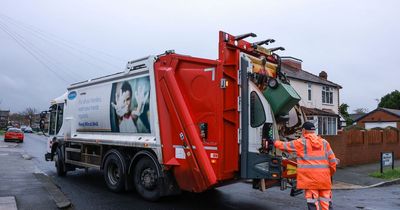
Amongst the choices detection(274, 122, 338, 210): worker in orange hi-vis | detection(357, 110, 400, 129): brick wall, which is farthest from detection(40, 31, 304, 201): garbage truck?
detection(357, 110, 400, 129): brick wall

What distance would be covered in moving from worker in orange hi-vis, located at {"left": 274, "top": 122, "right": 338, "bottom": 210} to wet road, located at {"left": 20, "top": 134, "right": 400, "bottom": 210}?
2411 millimetres

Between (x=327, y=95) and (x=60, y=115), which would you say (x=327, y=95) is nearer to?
(x=327, y=95)

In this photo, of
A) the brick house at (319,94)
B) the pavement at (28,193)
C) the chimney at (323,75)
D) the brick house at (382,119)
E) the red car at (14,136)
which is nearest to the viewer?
the pavement at (28,193)

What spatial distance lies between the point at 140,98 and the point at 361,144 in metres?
12.9

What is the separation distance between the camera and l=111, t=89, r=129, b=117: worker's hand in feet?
Answer: 31.4

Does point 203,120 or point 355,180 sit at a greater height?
point 203,120

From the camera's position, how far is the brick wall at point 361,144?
17094mm

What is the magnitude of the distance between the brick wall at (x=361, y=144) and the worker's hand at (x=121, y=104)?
9696 millimetres

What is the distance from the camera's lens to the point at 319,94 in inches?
1510

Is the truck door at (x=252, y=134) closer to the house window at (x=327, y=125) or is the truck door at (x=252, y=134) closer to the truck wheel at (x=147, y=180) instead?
the truck wheel at (x=147, y=180)

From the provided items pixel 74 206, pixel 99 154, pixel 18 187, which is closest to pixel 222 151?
pixel 74 206

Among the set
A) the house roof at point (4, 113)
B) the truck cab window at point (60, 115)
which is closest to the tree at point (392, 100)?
the truck cab window at point (60, 115)

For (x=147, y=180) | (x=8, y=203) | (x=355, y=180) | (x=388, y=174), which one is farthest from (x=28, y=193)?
(x=388, y=174)

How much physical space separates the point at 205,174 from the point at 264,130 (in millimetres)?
1309
